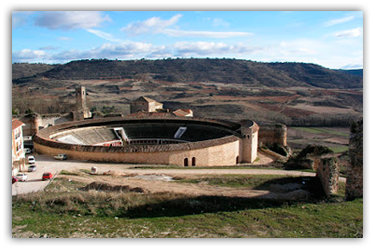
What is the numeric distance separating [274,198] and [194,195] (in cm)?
367

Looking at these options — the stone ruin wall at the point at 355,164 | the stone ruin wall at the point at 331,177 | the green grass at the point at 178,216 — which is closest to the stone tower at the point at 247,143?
the stone ruin wall at the point at 331,177

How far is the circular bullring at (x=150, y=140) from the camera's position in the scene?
82.5ft

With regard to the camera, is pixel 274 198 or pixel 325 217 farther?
pixel 274 198

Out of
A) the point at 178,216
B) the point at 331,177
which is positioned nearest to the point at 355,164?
the point at 331,177

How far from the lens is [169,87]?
132750 millimetres

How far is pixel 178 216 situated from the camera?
1107 cm

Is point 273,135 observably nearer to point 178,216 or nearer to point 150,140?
point 150,140

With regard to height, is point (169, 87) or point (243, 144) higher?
point (169, 87)

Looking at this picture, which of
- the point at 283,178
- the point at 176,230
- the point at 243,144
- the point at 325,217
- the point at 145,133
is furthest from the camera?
the point at 145,133

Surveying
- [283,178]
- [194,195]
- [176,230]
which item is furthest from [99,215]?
[283,178]

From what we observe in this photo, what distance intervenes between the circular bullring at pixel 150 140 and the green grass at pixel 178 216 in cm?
1140

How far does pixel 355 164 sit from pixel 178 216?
730cm

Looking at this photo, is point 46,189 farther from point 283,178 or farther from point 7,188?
point 283,178

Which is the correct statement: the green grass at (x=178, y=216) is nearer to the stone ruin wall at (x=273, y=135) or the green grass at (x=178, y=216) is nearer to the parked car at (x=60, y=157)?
the parked car at (x=60, y=157)
